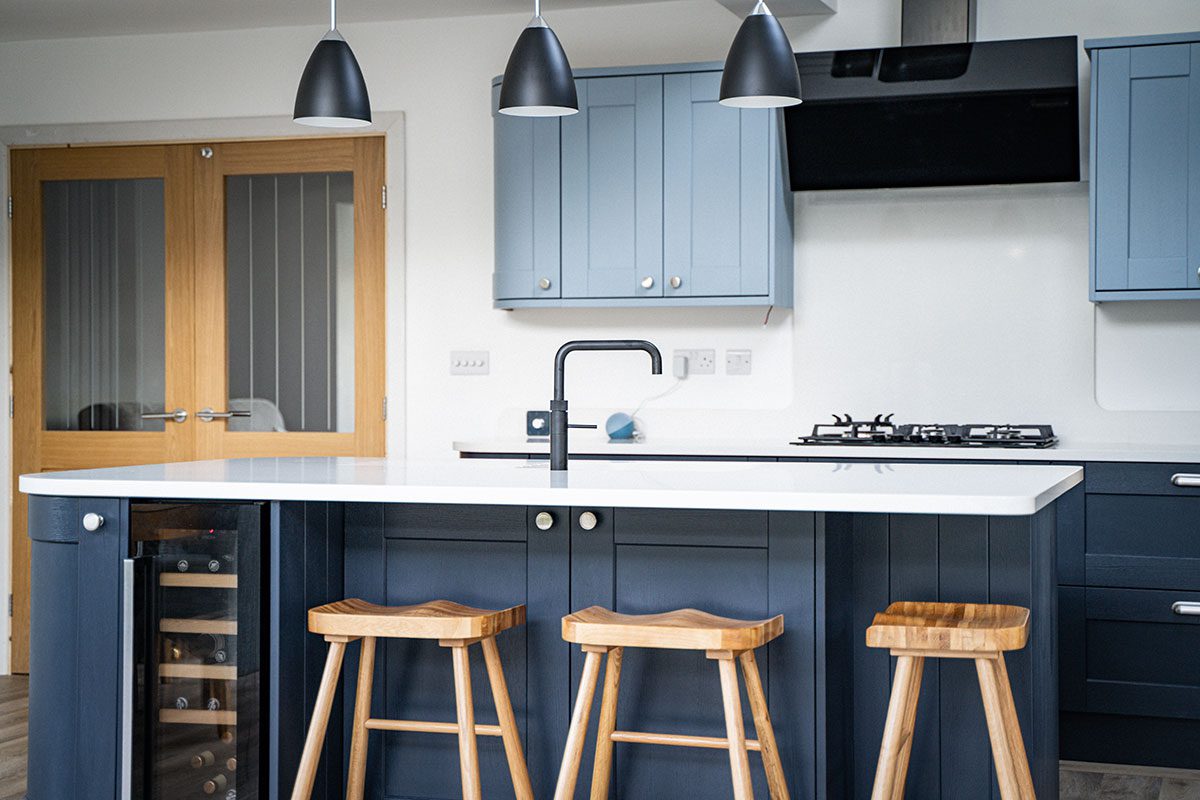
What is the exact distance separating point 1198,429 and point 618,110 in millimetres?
2102

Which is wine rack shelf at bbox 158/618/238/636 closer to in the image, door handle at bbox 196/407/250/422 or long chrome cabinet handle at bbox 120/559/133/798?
long chrome cabinet handle at bbox 120/559/133/798

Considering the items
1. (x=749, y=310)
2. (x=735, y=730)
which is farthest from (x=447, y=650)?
(x=749, y=310)

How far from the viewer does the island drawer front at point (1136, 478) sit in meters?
3.77

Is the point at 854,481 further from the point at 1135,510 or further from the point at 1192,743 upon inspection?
the point at 1192,743

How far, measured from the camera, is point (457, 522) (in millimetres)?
2771

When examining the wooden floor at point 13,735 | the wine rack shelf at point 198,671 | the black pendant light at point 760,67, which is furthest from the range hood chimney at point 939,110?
the wooden floor at point 13,735

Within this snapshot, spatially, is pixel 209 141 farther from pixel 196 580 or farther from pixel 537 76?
pixel 196 580

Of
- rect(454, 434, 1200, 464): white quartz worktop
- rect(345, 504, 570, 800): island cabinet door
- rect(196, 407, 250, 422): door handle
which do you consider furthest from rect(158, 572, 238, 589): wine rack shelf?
rect(196, 407, 250, 422): door handle

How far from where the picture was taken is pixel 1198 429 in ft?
13.9

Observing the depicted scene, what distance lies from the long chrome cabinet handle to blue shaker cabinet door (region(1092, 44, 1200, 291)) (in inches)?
113

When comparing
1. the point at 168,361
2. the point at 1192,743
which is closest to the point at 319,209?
the point at 168,361

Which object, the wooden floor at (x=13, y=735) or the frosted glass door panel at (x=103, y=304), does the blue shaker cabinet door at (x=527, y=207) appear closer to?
the frosted glass door panel at (x=103, y=304)

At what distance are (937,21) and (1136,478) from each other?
1543 mm

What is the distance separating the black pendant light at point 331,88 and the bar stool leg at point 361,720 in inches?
46.1
